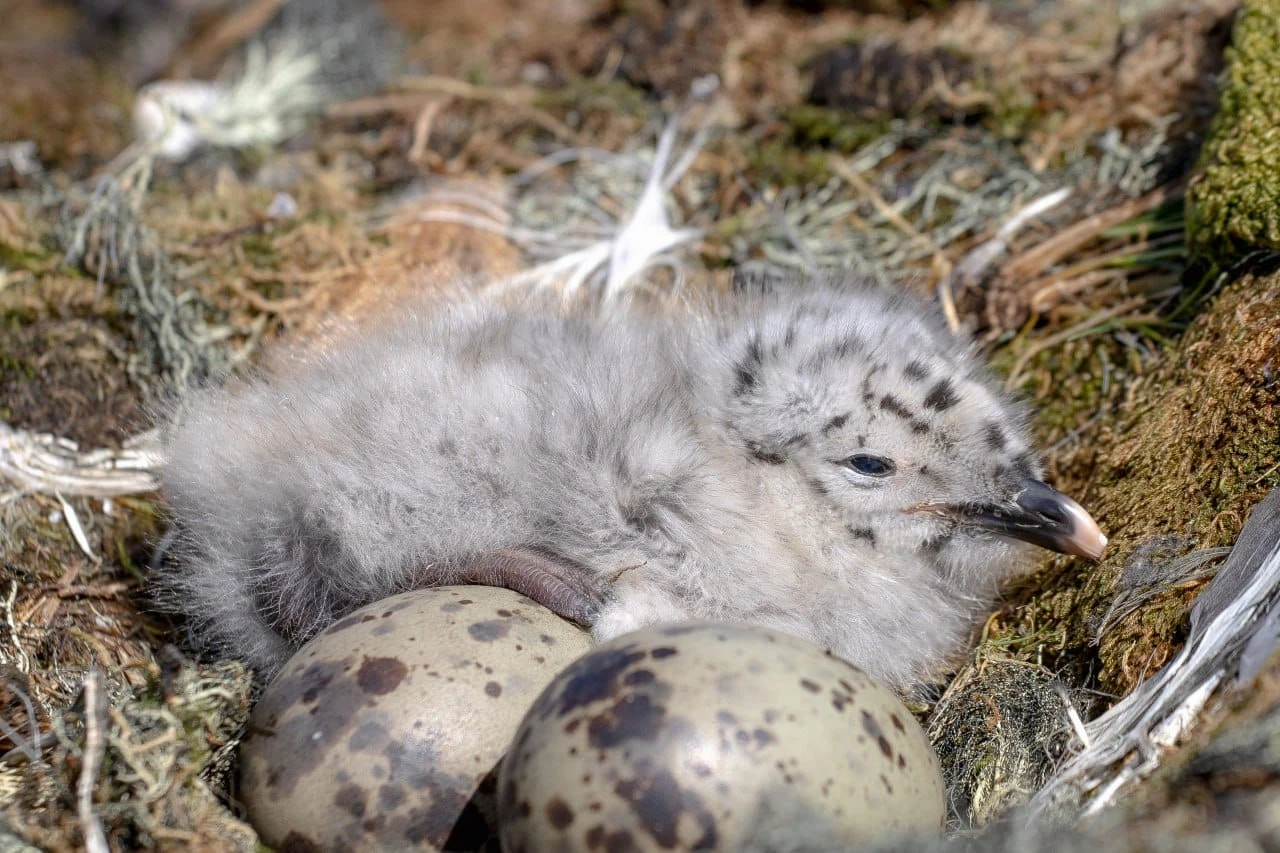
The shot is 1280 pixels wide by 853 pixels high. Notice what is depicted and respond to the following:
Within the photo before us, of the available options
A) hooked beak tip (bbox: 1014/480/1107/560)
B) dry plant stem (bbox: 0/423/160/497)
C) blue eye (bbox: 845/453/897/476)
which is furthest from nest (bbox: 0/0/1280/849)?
blue eye (bbox: 845/453/897/476)

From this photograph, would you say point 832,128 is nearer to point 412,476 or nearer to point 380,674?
point 412,476

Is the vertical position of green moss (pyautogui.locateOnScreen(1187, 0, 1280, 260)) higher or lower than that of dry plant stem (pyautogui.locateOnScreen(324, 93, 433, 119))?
higher

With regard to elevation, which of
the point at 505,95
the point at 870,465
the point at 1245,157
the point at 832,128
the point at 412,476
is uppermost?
the point at 1245,157

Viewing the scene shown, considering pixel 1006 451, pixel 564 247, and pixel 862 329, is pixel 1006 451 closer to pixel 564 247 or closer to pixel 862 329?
pixel 862 329

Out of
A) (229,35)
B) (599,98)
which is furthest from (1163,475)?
(229,35)

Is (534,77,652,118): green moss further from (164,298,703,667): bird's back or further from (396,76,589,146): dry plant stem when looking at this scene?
(164,298,703,667): bird's back
